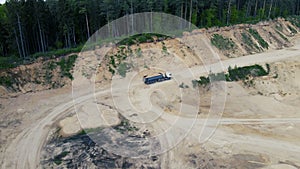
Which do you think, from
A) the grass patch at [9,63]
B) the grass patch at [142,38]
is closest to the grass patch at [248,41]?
the grass patch at [142,38]

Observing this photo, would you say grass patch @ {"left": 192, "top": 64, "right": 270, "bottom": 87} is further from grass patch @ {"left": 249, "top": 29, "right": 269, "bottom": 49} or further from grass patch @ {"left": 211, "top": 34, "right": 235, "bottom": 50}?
grass patch @ {"left": 249, "top": 29, "right": 269, "bottom": 49}

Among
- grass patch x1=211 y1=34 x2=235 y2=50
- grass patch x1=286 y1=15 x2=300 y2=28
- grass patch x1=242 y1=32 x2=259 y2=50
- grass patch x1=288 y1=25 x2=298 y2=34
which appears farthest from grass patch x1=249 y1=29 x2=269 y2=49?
grass patch x1=286 y1=15 x2=300 y2=28

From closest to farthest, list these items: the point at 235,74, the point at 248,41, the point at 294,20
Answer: the point at 235,74 → the point at 248,41 → the point at 294,20

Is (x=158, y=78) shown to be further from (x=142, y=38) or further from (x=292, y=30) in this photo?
(x=292, y=30)

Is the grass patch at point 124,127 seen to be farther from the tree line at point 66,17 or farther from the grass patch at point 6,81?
the tree line at point 66,17

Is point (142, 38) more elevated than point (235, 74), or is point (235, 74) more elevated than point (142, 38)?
point (142, 38)

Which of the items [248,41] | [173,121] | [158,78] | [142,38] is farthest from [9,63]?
[248,41]
